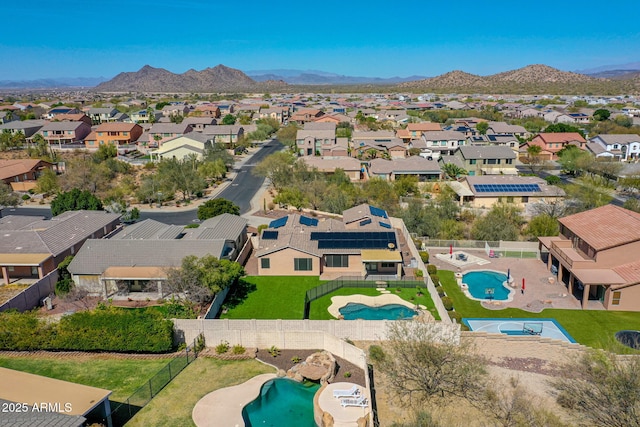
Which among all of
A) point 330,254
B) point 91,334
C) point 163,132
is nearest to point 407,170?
point 330,254

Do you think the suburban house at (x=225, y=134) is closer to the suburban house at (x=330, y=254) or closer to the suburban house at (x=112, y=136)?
the suburban house at (x=112, y=136)

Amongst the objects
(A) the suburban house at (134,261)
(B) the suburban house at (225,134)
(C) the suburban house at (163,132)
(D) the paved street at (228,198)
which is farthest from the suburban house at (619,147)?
(C) the suburban house at (163,132)

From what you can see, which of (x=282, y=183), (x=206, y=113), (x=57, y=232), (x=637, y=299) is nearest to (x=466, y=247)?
(x=637, y=299)

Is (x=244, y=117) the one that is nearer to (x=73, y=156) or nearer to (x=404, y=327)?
(x=73, y=156)

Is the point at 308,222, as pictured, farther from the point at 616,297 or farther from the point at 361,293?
the point at 616,297

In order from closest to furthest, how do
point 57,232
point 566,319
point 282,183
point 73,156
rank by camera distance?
point 566,319, point 57,232, point 282,183, point 73,156

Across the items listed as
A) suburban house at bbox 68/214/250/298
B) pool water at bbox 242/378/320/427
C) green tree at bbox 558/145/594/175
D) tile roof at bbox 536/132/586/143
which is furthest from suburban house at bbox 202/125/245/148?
pool water at bbox 242/378/320/427
